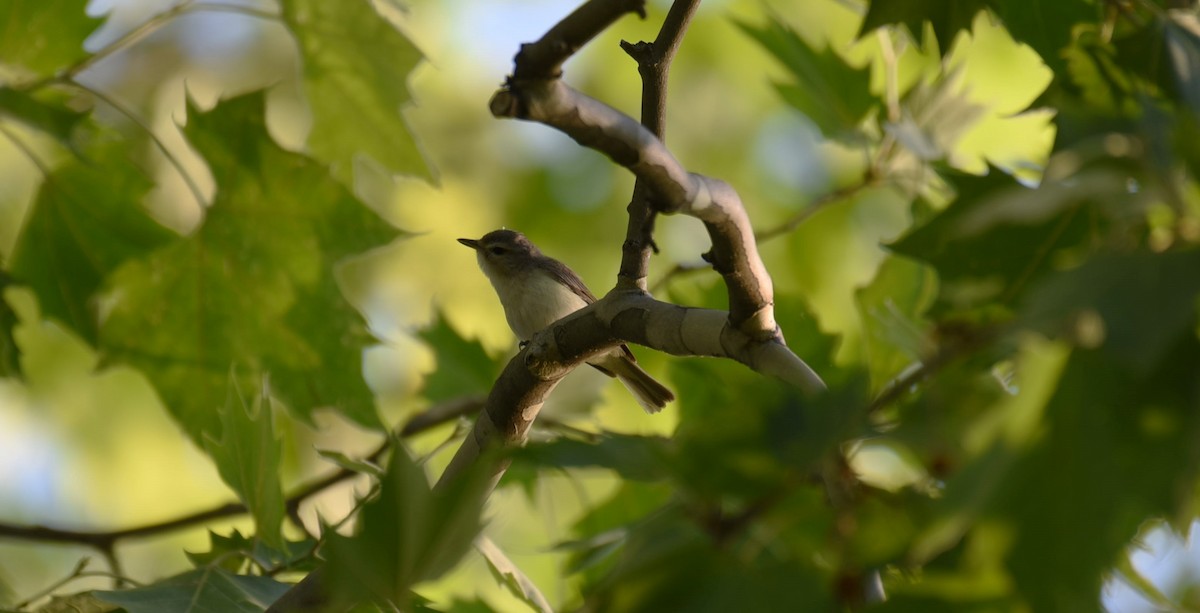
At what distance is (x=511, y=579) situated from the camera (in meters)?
2.04


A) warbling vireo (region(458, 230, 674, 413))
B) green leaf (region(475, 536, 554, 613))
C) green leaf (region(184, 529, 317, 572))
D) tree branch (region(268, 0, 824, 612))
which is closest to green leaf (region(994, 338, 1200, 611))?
tree branch (region(268, 0, 824, 612))

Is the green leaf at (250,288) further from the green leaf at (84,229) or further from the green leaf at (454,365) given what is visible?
the green leaf at (454,365)

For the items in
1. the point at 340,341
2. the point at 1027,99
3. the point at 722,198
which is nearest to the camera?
the point at 722,198

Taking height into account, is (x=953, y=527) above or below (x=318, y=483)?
above

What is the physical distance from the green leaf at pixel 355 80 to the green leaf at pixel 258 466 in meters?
1.12

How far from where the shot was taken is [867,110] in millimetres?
3359

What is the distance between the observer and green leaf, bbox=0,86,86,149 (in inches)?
94.0

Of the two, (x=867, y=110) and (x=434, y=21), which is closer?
(x=867, y=110)

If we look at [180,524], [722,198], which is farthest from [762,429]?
[180,524]

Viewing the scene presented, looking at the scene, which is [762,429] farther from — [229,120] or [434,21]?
[434,21]

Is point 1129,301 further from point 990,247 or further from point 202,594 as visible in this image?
point 202,594

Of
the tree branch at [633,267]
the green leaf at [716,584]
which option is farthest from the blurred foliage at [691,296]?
the tree branch at [633,267]

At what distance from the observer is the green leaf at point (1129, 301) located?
0.90 m

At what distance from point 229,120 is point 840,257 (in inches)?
154
